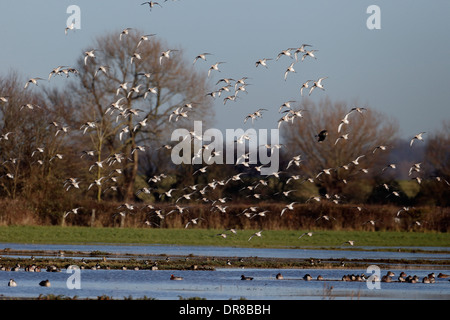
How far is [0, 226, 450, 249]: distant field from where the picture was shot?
162 ft

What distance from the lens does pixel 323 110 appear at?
82.9 m

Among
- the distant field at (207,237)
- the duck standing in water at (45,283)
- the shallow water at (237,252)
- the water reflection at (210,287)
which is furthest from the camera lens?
the distant field at (207,237)

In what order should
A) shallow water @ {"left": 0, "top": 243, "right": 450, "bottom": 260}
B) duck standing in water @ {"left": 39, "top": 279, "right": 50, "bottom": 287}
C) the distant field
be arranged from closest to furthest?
duck standing in water @ {"left": 39, "top": 279, "right": 50, "bottom": 287}
shallow water @ {"left": 0, "top": 243, "right": 450, "bottom": 260}
the distant field

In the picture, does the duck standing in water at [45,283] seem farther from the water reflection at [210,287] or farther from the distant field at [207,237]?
the distant field at [207,237]

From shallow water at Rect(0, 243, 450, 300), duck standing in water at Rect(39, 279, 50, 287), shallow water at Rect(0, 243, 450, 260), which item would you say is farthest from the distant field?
duck standing in water at Rect(39, 279, 50, 287)

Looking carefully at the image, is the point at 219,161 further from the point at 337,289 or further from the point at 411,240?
the point at 337,289

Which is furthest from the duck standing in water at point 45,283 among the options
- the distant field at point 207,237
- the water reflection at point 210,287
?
the distant field at point 207,237

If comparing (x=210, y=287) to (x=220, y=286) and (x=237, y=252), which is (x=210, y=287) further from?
(x=237, y=252)

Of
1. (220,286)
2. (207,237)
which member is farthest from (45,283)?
(207,237)

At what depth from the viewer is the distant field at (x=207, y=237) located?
49.3 metres

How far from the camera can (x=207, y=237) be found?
5294 centimetres

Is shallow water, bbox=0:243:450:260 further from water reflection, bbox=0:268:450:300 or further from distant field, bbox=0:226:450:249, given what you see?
water reflection, bbox=0:268:450:300
